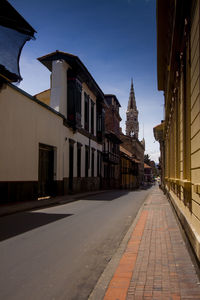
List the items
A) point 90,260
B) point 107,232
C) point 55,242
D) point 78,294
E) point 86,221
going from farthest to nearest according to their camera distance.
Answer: point 86,221 < point 107,232 < point 55,242 < point 90,260 < point 78,294

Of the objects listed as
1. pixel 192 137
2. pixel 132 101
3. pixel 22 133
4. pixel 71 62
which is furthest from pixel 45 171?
pixel 132 101

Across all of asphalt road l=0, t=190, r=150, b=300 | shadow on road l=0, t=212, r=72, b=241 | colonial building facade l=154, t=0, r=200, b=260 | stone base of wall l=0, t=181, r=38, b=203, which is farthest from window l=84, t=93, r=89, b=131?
asphalt road l=0, t=190, r=150, b=300

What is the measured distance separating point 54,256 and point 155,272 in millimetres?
1879

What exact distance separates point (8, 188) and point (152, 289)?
11.5m

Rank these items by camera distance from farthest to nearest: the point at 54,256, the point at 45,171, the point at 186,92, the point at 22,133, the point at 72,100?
1. the point at 72,100
2. the point at 45,171
3. the point at 22,133
4. the point at 186,92
5. the point at 54,256

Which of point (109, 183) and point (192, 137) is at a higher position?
point (192, 137)

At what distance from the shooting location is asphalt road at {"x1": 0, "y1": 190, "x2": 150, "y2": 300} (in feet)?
12.5

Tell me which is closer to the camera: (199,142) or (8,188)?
(199,142)

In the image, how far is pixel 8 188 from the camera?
46.1ft

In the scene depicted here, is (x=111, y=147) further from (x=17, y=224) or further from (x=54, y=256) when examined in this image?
(x=54, y=256)

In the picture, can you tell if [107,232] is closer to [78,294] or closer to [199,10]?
[78,294]

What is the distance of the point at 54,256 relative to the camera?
5.32 metres

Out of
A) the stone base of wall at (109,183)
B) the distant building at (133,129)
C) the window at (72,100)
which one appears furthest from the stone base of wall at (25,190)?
the distant building at (133,129)

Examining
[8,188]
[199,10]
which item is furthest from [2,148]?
[199,10]
